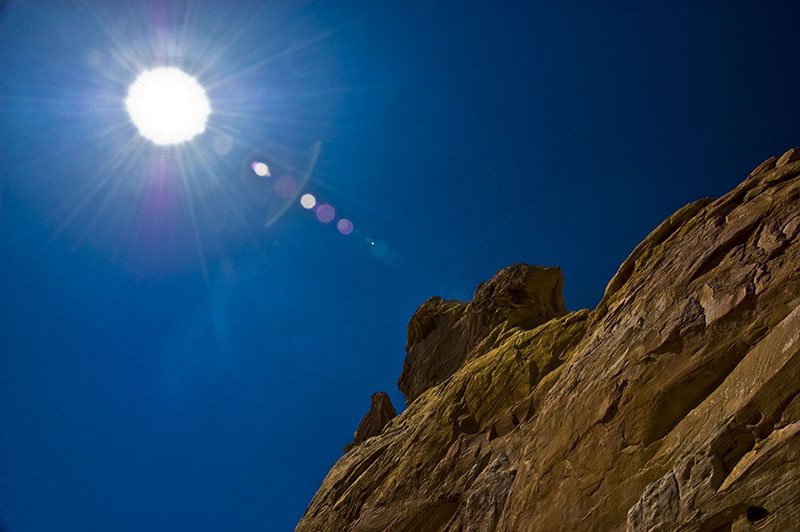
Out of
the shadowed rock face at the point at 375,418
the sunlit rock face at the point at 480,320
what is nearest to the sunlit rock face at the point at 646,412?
the sunlit rock face at the point at 480,320

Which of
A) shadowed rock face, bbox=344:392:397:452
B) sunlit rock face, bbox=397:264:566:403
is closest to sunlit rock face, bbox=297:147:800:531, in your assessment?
sunlit rock face, bbox=397:264:566:403

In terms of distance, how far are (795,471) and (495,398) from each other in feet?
52.2

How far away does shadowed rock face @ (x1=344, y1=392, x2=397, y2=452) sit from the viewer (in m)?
45.3

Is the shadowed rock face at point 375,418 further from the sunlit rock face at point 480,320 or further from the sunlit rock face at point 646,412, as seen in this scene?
the sunlit rock face at point 646,412

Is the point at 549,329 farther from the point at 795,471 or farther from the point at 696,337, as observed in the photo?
the point at 795,471

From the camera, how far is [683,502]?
44.6ft

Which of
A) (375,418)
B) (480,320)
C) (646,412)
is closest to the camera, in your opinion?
(646,412)

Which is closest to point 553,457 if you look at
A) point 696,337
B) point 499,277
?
point 696,337

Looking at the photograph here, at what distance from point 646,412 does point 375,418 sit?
33071mm

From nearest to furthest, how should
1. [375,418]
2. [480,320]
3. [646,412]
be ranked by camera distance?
1. [646,412]
2. [480,320]
3. [375,418]

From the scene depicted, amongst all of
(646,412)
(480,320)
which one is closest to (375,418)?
(480,320)

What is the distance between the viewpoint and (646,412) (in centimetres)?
1703

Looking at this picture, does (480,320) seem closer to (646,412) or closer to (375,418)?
(375,418)

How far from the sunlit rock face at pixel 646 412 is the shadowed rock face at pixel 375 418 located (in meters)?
13.5
